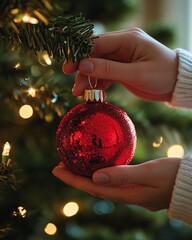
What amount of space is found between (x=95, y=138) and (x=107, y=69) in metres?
0.14

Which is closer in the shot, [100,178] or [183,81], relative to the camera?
[100,178]

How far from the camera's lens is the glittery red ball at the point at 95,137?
604 mm

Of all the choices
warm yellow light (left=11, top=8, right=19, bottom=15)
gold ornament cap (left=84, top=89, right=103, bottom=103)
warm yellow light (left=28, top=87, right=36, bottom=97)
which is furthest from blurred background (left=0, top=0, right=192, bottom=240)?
warm yellow light (left=11, top=8, right=19, bottom=15)

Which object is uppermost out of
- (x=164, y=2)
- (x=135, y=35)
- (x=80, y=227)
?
(x=135, y=35)

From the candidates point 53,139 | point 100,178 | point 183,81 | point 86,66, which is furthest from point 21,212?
point 53,139

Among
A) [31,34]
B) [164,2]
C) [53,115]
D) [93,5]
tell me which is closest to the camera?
[31,34]

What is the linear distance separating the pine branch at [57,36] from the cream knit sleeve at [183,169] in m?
0.22

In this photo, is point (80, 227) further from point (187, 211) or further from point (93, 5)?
point (93, 5)

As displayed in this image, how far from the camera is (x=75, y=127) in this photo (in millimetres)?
614

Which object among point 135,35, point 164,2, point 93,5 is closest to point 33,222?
point 135,35

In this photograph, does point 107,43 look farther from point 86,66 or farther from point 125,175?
point 125,175

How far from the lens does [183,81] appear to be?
2.44ft

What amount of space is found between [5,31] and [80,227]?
712 mm

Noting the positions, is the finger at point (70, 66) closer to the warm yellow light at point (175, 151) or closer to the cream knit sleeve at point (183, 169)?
the cream knit sleeve at point (183, 169)
